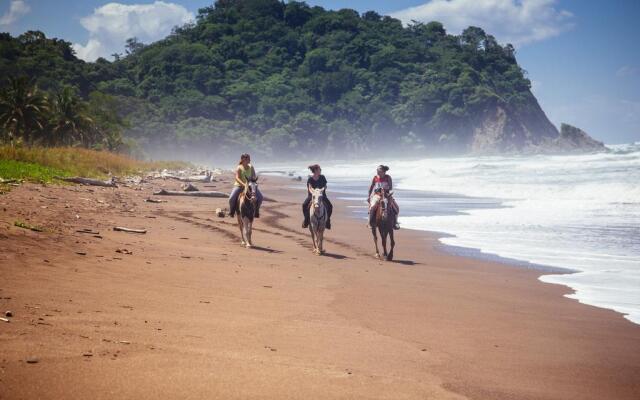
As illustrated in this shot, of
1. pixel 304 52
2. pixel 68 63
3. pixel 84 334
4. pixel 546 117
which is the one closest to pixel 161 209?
pixel 84 334

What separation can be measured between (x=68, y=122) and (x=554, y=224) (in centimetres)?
4577

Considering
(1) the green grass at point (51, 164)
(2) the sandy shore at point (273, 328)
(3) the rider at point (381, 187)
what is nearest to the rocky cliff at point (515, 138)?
(1) the green grass at point (51, 164)

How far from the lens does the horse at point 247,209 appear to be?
45.5ft

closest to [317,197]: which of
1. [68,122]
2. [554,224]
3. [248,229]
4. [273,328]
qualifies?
[248,229]

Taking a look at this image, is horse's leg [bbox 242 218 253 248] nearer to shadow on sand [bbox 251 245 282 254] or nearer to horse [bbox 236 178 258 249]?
horse [bbox 236 178 258 249]

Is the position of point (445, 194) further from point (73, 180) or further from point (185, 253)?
point (185, 253)

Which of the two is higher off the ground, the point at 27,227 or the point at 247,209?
the point at 247,209

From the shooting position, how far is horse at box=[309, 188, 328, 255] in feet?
46.0

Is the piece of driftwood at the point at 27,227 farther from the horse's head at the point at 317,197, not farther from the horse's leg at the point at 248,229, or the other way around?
the horse's head at the point at 317,197

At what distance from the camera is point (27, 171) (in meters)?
19.7

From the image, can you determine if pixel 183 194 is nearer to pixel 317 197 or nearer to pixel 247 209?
pixel 247 209

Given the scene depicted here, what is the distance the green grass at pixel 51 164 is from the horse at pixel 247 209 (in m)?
7.09

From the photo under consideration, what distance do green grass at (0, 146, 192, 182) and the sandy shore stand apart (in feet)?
25.6

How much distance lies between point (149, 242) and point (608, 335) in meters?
7.83
